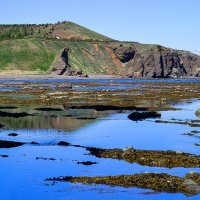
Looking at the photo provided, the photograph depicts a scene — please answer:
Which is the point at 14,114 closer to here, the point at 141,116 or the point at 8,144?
the point at 141,116

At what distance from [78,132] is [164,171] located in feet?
55.5

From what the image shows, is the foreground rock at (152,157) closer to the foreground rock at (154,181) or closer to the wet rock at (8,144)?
the foreground rock at (154,181)

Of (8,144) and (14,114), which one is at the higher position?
(14,114)

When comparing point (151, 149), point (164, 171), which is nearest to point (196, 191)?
point (164, 171)

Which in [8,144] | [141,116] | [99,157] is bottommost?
[8,144]

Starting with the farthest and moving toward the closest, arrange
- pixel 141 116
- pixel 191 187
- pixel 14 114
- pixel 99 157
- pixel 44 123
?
pixel 14 114 → pixel 141 116 → pixel 44 123 → pixel 99 157 → pixel 191 187

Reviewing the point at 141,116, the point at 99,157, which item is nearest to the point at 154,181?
the point at 99,157

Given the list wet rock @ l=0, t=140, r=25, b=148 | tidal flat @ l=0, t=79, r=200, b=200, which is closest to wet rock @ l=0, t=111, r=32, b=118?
tidal flat @ l=0, t=79, r=200, b=200

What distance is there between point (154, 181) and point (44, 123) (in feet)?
Result: 84.6

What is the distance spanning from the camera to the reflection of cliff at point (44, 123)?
1809 inches

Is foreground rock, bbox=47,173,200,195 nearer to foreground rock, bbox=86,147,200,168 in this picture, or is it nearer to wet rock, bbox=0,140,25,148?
foreground rock, bbox=86,147,200,168

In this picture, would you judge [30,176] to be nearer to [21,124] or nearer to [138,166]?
[138,166]

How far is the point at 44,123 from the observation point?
1908 inches

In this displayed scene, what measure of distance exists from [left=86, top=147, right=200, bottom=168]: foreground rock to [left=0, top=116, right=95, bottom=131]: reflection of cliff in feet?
41.0
